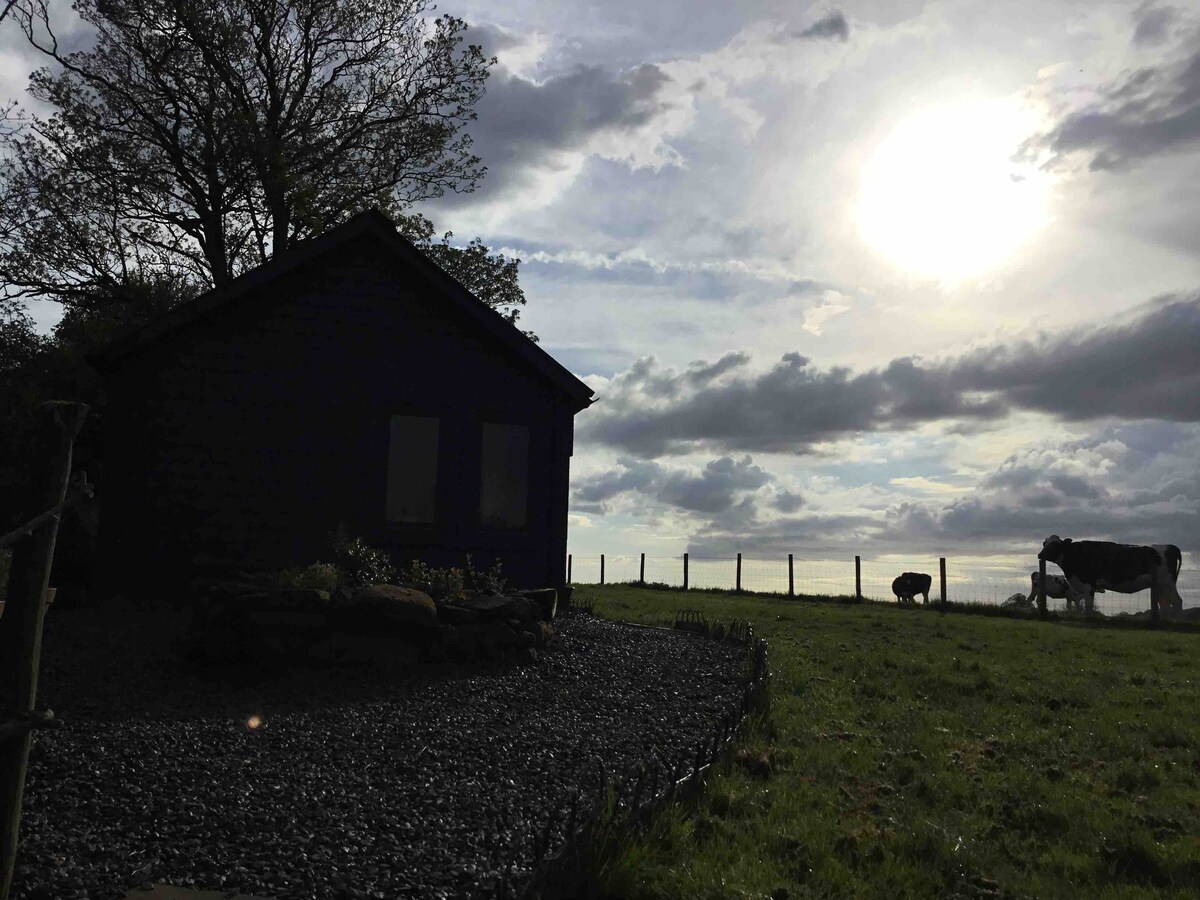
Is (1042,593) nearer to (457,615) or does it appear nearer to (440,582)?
(440,582)

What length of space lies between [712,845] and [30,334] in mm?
25736

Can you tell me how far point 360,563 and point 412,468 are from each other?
10.8ft

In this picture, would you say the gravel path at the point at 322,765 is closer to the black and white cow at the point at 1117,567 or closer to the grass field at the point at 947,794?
the grass field at the point at 947,794

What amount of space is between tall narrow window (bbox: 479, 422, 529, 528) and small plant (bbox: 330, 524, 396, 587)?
2.44 meters

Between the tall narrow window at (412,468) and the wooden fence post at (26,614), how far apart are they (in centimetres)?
1098

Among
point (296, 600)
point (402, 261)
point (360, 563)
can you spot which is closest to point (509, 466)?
point (360, 563)

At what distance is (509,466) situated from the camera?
16375 mm

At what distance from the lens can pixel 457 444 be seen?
1581 centimetres

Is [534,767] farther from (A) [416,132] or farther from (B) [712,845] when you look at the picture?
(A) [416,132]

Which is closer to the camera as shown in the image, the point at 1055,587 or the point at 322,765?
the point at 322,765

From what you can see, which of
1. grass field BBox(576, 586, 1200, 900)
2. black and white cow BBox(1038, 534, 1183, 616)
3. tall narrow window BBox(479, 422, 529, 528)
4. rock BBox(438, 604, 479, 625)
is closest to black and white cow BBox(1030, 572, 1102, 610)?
black and white cow BBox(1038, 534, 1183, 616)

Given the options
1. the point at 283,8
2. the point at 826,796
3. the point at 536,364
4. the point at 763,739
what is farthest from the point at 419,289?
the point at 283,8

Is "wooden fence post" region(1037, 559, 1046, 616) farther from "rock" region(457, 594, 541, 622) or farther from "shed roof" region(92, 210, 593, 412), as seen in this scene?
"rock" region(457, 594, 541, 622)

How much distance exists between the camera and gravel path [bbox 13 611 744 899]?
207 inches
